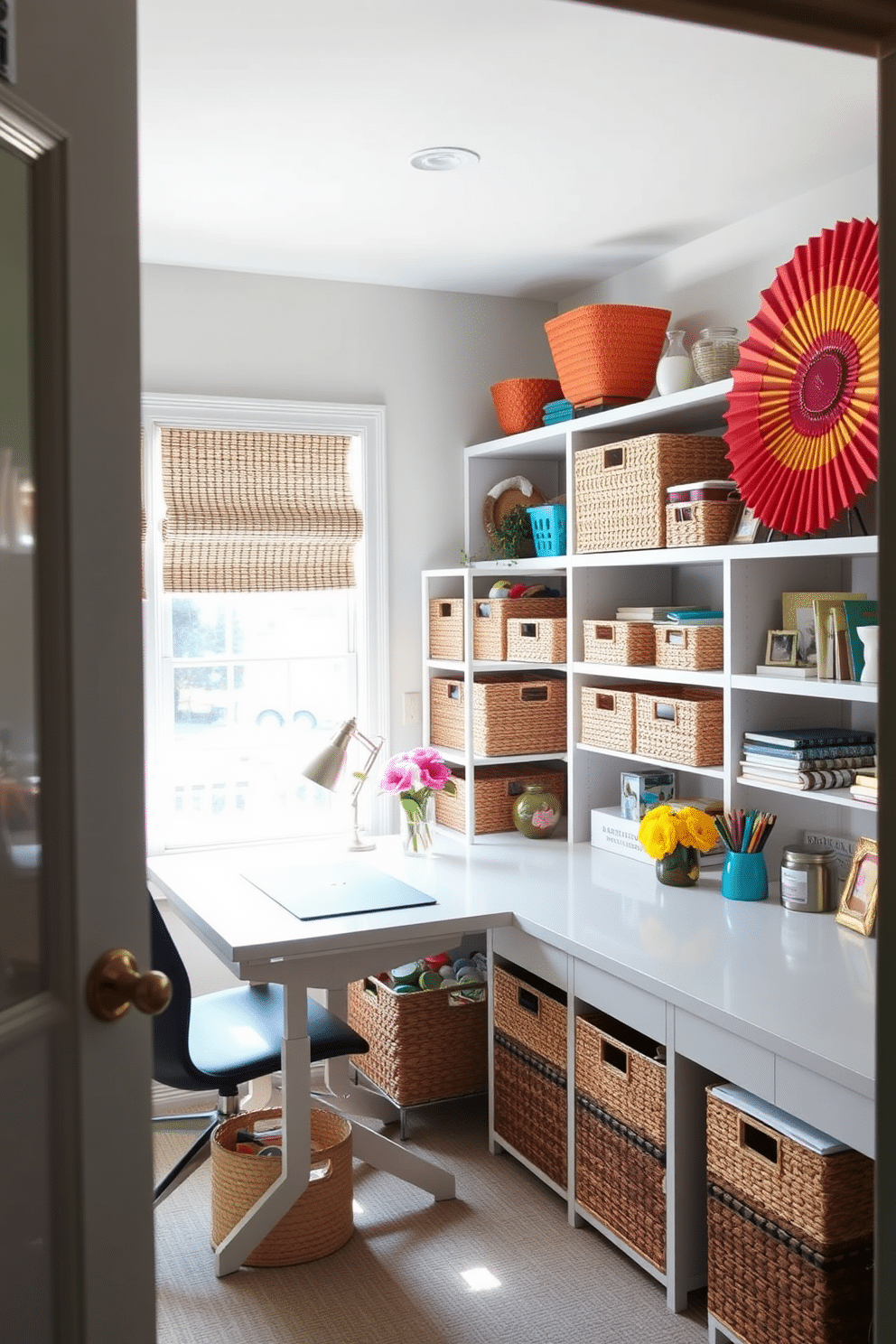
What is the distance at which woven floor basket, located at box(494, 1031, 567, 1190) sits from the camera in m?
2.92

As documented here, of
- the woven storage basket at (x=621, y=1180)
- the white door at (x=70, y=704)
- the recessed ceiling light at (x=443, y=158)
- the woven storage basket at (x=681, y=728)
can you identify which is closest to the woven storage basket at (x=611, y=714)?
the woven storage basket at (x=681, y=728)

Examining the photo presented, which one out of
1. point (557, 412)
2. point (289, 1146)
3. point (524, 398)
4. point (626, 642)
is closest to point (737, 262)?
point (557, 412)

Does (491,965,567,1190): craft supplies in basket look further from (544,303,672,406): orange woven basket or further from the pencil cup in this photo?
(544,303,672,406): orange woven basket

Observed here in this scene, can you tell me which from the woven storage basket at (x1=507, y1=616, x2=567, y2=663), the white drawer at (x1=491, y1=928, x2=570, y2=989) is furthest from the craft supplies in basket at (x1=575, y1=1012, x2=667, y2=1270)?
the woven storage basket at (x1=507, y1=616, x2=567, y2=663)

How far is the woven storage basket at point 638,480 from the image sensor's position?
318 centimetres

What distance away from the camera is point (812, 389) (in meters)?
2.71

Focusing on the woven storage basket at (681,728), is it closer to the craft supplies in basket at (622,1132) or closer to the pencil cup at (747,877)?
the pencil cup at (747,877)

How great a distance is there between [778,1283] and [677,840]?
42.4 inches

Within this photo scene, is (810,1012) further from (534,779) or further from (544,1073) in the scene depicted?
(534,779)

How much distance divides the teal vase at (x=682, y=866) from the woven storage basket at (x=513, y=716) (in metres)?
0.78

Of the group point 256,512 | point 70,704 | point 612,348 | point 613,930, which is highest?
point 612,348

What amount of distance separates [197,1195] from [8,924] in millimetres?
2433

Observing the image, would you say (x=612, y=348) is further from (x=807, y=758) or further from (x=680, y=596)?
(x=807, y=758)

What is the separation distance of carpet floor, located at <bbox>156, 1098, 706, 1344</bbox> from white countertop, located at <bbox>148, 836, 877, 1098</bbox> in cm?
67
